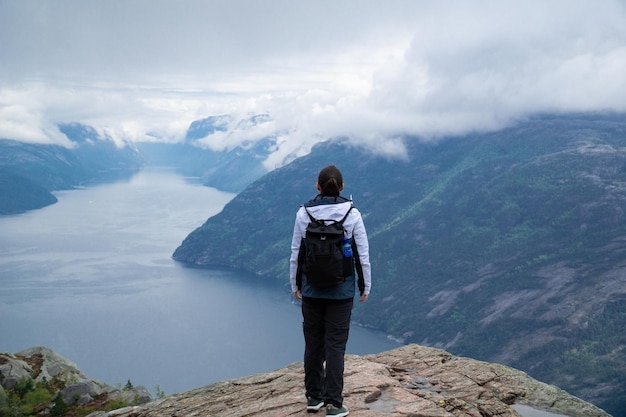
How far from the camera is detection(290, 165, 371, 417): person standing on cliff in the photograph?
35.2 feet

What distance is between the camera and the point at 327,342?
36.7 feet

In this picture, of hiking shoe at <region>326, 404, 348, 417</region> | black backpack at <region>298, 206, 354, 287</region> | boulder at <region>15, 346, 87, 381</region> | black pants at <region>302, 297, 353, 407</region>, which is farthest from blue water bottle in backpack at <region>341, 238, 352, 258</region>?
boulder at <region>15, 346, 87, 381</region>

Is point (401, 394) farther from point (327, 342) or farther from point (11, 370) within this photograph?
point (11, 370)

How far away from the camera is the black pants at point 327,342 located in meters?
11.0

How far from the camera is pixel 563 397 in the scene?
586 inches

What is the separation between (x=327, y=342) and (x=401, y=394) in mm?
3083

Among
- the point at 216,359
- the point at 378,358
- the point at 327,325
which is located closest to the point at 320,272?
the point at 327,325

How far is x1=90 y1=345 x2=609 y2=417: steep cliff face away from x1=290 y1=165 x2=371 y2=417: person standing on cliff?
78 centimetres

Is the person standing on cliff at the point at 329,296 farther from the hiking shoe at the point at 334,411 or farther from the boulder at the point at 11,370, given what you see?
the boulder at the point at 11,370

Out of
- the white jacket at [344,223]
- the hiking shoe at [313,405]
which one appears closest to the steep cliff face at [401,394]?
the hiking shoe at [313,405]

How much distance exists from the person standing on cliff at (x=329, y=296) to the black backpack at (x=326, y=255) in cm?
19

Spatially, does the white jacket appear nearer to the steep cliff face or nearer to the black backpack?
the black backpack

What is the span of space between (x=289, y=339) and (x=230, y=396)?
169 m

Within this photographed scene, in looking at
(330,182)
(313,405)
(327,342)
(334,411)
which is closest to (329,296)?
(327,342)
